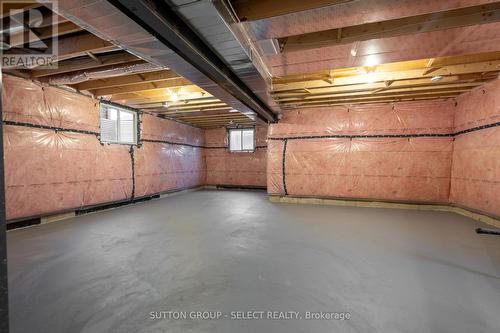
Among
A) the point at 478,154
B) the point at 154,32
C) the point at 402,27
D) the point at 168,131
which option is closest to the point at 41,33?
the point at 154,32

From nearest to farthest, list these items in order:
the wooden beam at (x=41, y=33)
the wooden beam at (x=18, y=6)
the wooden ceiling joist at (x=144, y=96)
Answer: the wooden beam at (x=18, y=6) < the wooden beam at (x=41, y=33) < the wooden ceiling joist at (x=144, y=96)

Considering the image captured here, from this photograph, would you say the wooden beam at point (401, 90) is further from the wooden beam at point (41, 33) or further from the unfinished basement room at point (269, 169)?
the wooden beam at point (41, 33)

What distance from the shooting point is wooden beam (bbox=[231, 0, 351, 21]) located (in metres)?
1.78

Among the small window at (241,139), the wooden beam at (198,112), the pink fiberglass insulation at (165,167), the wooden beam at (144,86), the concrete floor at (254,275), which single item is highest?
the wooden beam at (144,86)

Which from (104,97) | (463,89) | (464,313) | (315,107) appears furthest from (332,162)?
(104,97)

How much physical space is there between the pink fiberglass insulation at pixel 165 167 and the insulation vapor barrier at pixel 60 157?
30mm

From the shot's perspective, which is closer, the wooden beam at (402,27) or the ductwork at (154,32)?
the ductwork at (154,32)

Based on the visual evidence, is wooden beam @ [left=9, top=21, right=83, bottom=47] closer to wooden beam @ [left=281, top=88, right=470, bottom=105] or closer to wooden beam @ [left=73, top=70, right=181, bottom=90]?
wooden beam @ [left=73, top=70, right=181, bottom=90]

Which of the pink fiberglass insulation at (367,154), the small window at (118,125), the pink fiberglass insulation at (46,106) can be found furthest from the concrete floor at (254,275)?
the small window at (118,125)

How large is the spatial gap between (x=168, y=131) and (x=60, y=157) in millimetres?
2985

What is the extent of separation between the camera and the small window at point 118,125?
481 centimetres

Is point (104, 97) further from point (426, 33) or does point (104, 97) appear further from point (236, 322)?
point (426, 33)

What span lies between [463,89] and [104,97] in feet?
22.0

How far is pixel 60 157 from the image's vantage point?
3844 millimetres
